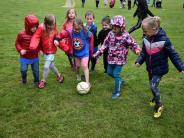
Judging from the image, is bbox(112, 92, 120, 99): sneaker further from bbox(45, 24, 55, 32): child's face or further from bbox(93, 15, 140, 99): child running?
bbox(45, 24, 55, 32): child's face

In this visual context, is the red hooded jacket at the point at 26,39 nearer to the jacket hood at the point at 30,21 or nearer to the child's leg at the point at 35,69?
the jacket hood at the point at 30,21

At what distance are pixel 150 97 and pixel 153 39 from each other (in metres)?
1.59

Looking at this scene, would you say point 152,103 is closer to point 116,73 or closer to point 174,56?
point 116,73

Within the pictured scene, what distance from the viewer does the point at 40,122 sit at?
5441 mm

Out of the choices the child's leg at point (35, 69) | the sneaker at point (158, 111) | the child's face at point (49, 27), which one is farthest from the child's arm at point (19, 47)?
the sneaker at point (158, 111)

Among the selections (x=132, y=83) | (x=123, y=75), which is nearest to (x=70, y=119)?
(x=132, y=83)

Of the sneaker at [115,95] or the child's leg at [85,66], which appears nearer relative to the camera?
the sneaker at [115,95]

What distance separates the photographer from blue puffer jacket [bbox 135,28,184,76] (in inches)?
209

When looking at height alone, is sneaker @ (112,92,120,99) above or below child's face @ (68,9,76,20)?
below

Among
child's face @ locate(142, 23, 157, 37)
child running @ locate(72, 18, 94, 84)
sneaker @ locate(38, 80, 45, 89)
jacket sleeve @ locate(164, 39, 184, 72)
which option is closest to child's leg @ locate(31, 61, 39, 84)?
sneaker @ locate(38, 80, 45, 89)

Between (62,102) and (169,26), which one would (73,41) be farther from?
(169,26)

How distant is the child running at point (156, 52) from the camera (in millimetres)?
5246

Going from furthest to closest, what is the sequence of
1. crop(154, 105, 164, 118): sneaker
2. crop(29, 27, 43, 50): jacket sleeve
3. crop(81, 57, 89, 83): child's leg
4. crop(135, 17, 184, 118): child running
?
crop(81, 57, 89, 83): child's leg → crop(29, 27, 43, 50): jacket sleeve → crop(154, 105, 164, 118): sneaker → crop(135, 17, 184, 118): child running

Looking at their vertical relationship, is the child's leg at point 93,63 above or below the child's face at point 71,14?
below
